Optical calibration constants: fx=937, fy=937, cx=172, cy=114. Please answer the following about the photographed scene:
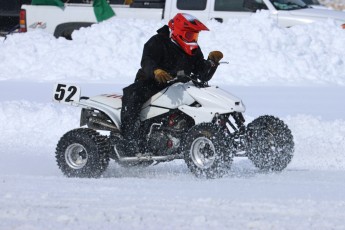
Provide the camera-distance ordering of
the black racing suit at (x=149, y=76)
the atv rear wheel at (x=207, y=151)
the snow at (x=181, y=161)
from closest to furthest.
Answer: the snow at (x=181, y=161)
the atv rear wheel at (x=207, y=151)
the black racing suit at (x=149, y=76)

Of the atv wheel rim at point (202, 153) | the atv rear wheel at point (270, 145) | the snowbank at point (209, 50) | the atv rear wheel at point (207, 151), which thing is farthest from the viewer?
the snowbank at point (209, 50)

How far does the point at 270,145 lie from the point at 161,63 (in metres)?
1.40

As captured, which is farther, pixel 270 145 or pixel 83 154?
pixel 83 154

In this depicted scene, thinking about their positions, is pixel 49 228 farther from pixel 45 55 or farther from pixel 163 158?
pixel 45 55

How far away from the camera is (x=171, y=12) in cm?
1994

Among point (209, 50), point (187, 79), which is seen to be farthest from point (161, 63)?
point (209, 50)

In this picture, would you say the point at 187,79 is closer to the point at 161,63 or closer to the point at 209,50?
the point at 161,63

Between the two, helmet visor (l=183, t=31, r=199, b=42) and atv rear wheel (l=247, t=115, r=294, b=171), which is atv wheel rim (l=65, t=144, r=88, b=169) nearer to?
helmet visor (l=183, t=31, r=199, b=42)

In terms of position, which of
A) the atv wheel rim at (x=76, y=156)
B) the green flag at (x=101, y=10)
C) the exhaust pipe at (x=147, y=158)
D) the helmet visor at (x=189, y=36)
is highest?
the helmet visor at (x=189, y=36)

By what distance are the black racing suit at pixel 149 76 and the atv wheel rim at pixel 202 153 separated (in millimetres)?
813

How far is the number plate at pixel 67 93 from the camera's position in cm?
1004

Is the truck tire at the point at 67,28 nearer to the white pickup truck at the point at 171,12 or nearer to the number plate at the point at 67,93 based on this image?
the white pickup truck at the point at 171,12

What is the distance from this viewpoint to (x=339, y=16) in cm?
1991

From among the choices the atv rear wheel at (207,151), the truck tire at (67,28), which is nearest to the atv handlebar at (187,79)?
the atv rear wheel at (207,151)
